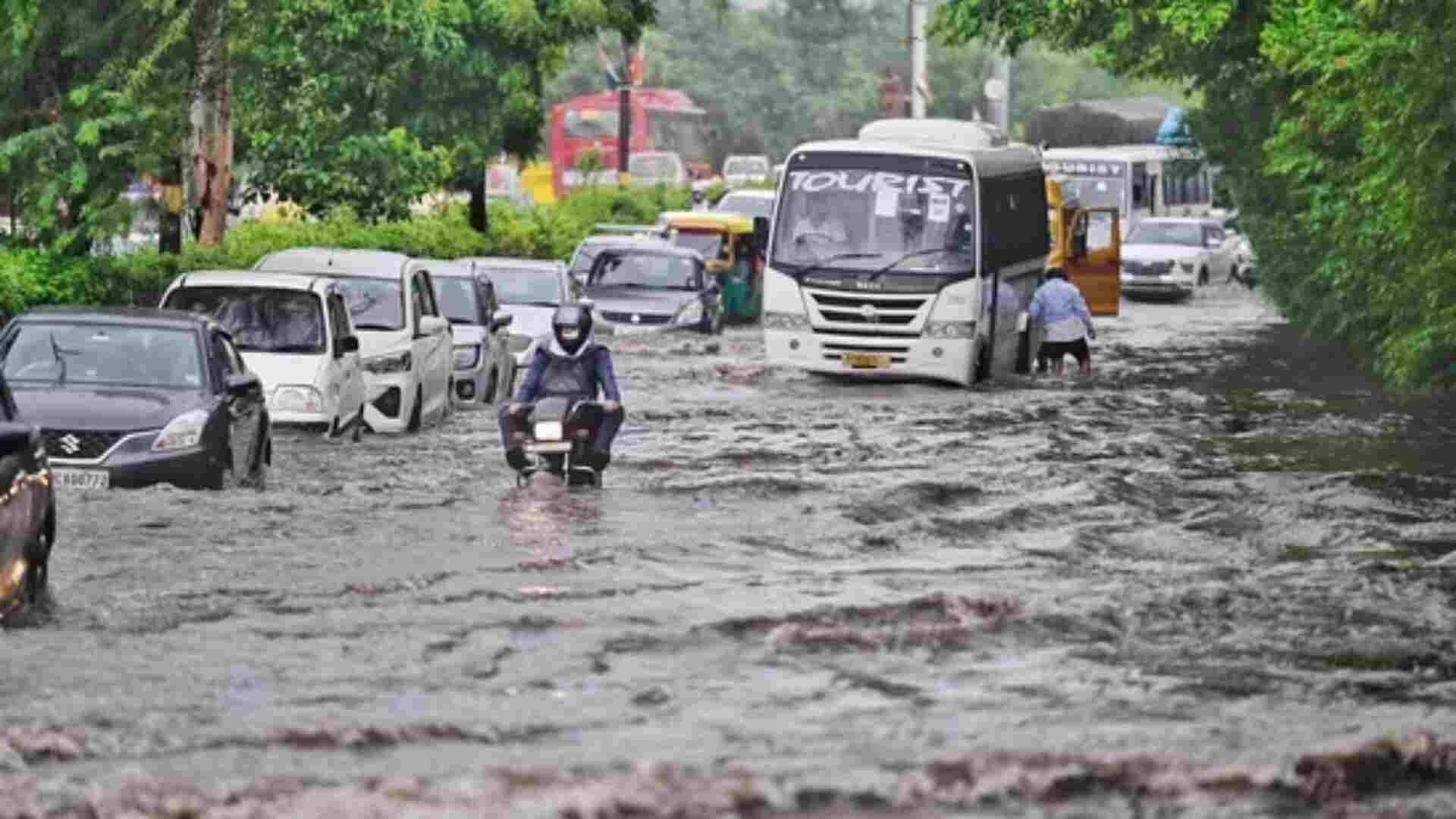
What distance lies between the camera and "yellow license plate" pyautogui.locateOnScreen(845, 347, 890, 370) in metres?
37.2

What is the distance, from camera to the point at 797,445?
1136 inches

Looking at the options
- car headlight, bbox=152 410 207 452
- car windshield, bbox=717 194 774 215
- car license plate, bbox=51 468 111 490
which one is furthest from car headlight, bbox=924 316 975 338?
car windshield, bbox=717 194 774 215

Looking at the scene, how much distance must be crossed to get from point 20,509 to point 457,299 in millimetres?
20099

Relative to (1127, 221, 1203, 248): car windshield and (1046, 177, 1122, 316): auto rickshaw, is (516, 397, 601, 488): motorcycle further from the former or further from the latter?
(1127, 221, 1203, 248): car windshield

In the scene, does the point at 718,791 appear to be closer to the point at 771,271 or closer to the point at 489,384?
the point at 489,384

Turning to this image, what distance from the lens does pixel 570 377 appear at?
21.7m

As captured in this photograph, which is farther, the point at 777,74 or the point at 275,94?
the point at 777,74

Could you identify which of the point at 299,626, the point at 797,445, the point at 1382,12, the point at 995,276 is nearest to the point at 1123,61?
the point at 995,276

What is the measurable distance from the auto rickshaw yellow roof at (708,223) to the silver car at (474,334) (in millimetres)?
20347

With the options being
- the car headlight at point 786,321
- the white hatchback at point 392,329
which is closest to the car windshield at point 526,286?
the car headlight at point 786,321

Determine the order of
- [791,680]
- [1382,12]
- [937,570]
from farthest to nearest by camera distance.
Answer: [1382,12] → [937,570] → [791,680]

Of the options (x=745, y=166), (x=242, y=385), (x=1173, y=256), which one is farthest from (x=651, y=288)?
(x=745, y=166)

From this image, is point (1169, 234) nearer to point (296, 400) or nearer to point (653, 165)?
point (653, 165)

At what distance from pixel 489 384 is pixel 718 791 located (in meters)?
23.7
